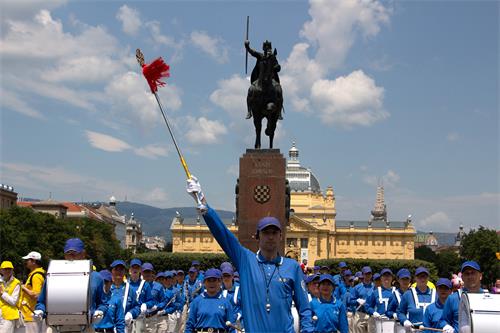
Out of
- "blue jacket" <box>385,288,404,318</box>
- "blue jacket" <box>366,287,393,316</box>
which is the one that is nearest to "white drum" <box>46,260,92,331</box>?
"blue jacket" <box>385,288,404,318</box>

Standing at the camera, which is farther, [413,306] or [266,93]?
[266,93]

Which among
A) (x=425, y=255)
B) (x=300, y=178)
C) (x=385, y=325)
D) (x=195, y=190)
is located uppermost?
(x=300, y=178)

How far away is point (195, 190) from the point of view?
5707 mm

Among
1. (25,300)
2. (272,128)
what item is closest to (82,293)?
(25,300)

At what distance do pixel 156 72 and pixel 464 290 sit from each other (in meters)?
4.25

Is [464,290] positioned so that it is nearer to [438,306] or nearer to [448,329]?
[448,329]

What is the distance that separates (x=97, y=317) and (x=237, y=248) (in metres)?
3.05

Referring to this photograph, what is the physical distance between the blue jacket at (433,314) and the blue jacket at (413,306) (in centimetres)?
117

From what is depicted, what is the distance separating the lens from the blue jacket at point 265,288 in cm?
561

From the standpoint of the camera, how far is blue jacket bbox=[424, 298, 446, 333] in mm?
9734

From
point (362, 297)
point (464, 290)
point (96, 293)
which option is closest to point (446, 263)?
point (362, 297)

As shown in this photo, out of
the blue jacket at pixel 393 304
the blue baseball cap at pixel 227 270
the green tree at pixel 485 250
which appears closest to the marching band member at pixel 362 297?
the blue jacket at pixel 393 304

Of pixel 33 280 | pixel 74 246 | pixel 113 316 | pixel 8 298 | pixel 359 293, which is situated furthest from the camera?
pixel 359 293

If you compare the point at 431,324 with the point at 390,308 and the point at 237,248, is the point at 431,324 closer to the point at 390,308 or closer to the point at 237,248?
the point at 390,308
